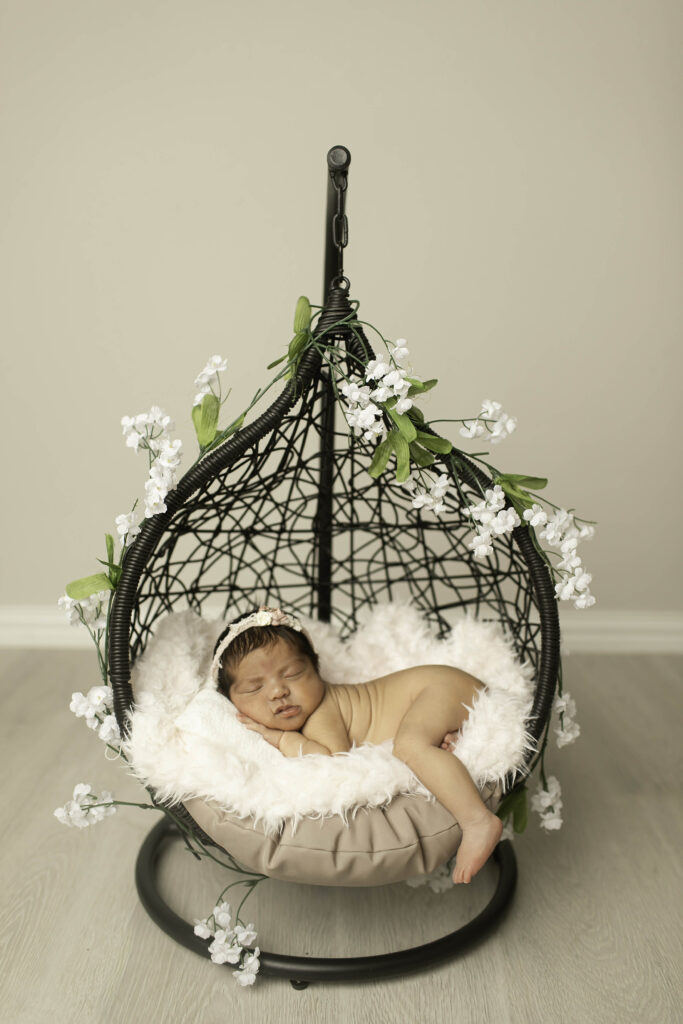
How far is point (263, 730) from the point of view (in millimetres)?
1558

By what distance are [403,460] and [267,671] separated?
46 cm

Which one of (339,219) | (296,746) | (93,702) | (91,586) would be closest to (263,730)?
(296,746)

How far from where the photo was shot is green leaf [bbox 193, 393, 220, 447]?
1.41 m

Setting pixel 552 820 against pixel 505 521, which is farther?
pixel 552 820

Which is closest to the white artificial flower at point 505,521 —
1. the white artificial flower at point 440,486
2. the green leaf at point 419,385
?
the white artificial flower at point 440,486

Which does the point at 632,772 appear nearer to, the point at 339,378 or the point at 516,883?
the point at 516,883

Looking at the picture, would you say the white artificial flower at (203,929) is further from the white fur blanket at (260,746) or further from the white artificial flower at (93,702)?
the white artificial flower at (93,702)

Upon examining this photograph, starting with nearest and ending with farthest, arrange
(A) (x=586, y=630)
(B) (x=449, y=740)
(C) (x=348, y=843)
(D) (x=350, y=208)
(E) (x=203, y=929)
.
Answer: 1. (C) (x=348, y=843)
2. (E) (x=203, y=929)
3. (B) (x=449, y=740)
4. (D) (x=350, y=208)
5. (A) (x=586, y=630)

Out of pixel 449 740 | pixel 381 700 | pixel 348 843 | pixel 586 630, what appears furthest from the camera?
pixel 586 630

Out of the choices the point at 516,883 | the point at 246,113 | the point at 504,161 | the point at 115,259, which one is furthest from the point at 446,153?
the point at 516,883

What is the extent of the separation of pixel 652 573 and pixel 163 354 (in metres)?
1.63

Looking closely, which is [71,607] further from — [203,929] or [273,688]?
[203,929]

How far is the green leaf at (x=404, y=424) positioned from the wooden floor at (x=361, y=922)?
82 centimetres

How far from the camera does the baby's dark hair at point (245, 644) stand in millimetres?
1589
